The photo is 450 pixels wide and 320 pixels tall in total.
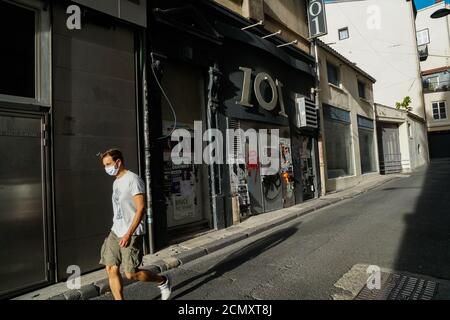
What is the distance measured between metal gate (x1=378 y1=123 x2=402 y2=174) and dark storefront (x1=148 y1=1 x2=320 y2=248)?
42.4 ft

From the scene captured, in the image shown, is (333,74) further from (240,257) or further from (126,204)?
(126,204)

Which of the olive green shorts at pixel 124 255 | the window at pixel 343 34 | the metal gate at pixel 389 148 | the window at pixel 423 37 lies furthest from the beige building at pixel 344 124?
the window at pixel 423 37

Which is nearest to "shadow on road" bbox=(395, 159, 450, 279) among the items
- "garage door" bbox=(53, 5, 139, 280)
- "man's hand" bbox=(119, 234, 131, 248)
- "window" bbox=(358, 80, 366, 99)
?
"man's hand" bbox=(119, 234, 131, 248)

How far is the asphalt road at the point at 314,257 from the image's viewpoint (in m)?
4.15

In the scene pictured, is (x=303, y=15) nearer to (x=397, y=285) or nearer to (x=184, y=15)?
(x=184, y=15)

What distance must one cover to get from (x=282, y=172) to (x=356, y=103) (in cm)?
978

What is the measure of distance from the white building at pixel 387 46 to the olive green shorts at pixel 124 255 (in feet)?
86.0

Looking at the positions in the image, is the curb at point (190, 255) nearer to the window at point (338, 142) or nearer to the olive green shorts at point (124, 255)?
the olive green shorts at point (124, 255)

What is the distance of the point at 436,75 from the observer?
33.1 meters

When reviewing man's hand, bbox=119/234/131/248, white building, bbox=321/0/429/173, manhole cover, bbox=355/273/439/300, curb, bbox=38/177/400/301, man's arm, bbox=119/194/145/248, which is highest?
white building, bbox=321/0/429/173

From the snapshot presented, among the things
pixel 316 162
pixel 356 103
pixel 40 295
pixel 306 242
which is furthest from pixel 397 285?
Answer: pixel 356 103

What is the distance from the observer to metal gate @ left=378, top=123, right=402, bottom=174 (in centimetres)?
2169

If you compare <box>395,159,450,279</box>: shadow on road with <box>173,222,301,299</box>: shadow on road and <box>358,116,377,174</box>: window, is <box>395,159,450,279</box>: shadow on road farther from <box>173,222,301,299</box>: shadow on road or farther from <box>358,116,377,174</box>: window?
<box>358,116,377,174</box>: window

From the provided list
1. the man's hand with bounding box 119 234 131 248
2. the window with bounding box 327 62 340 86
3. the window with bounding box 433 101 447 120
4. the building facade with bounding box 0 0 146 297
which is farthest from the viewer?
the window with bounding box 433 101 447 120
